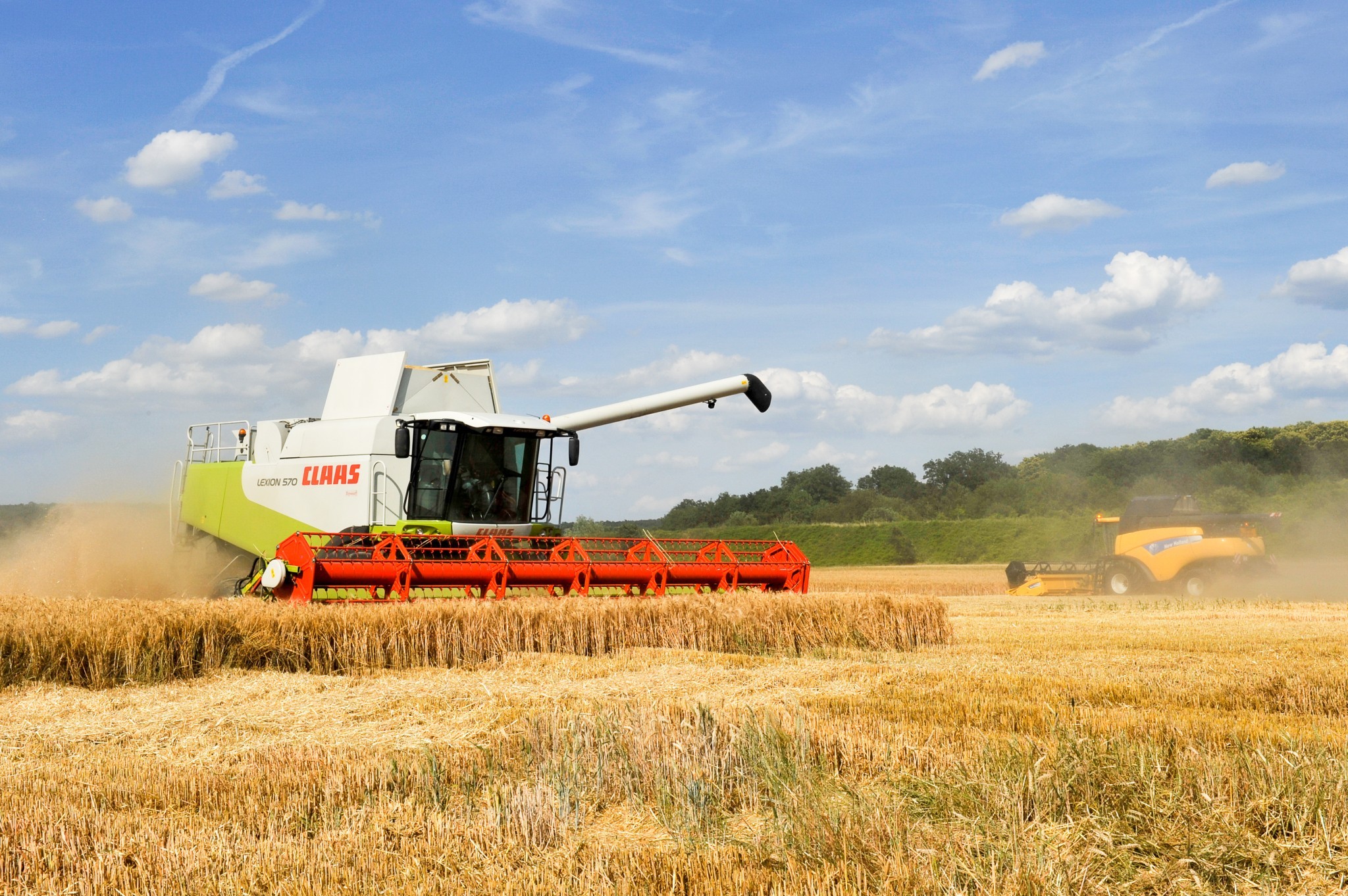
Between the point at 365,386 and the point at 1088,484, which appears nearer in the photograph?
the point at 365,386

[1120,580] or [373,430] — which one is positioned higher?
[373,430]

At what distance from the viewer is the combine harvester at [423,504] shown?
10.6 m

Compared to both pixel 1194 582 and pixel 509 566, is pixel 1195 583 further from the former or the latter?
pixel 509 566

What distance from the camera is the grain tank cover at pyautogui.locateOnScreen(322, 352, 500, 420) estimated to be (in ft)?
46.1

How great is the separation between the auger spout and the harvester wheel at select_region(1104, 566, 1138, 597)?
38.1 ft

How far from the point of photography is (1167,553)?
882 inches

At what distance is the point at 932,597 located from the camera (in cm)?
1179

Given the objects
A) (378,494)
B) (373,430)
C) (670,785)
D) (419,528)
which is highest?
(373,430)

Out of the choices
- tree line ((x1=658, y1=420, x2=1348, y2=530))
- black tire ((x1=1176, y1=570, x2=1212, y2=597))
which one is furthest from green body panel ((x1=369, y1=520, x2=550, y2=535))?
tree line ((x1=658, y1=420, x2=1348, y2=530))

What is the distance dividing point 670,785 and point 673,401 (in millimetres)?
11172

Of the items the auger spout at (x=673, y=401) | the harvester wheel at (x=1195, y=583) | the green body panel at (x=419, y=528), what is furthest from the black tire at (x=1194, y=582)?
the green body panel at (x=419, y=528)

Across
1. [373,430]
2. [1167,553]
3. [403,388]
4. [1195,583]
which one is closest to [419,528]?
[373,430]

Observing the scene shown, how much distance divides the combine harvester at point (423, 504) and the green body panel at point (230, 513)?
3cm

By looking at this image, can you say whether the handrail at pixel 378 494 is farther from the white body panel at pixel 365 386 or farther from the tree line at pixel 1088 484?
the tree line at pixel 1088 484
